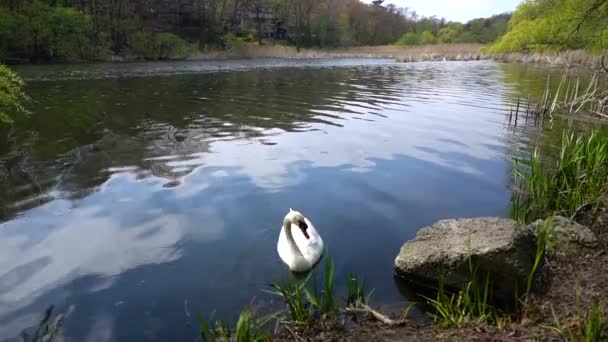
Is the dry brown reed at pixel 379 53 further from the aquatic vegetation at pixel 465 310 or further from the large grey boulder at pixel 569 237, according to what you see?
the aquatic vegetation at pixel 465 310

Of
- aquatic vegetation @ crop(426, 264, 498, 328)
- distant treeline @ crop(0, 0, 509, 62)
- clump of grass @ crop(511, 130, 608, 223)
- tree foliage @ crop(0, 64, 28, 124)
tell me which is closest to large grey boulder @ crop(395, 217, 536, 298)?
aquatic vegetation @ crop(426, 264, 498, 328)

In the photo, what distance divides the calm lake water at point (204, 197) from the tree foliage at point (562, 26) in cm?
268

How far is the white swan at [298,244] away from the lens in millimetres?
5777

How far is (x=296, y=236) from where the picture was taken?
620cm

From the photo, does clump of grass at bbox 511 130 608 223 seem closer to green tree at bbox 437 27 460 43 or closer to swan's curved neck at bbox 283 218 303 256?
swan's curved neck at bbox 283 218 303 256

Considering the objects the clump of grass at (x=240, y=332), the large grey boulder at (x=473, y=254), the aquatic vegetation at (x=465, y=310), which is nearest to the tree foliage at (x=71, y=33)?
the clump of grass at (x=240, y=332)

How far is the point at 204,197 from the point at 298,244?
2.87m

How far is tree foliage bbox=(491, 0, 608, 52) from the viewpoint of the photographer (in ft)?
43.1

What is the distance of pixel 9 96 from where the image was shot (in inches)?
428

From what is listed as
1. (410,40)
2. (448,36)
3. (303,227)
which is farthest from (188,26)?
(303,227)

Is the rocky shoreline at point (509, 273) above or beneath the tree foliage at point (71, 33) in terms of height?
beneath

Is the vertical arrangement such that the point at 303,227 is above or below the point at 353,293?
above

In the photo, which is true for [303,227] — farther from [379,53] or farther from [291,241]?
[379,53]

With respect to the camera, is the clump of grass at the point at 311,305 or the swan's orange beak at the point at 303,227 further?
the swan's orange beak at the point at 303,227
